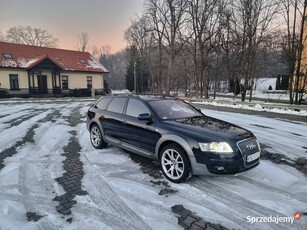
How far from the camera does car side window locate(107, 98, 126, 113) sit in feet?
18.8

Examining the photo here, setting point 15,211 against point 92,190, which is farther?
point 92,190

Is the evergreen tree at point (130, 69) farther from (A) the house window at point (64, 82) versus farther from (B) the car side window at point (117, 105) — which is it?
(B) the car side window at point (117, 105)

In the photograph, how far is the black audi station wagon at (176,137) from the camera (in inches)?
150

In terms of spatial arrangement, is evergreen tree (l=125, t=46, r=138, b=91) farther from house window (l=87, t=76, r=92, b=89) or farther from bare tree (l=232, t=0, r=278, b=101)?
bare tree (l=232, t=0, r=278, b=101)

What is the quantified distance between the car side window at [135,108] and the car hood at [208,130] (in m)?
0.74

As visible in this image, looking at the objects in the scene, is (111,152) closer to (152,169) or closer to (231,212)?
(152,169)

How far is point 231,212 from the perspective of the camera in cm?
A: 329

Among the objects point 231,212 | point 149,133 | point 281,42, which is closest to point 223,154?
point 231,212

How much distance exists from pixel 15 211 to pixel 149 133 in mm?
2591

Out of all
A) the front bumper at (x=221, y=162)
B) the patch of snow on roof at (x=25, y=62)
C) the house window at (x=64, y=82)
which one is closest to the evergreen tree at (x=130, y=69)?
the house window at (x=64, y=82)

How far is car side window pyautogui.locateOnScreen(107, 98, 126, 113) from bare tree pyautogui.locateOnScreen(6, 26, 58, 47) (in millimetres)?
71638

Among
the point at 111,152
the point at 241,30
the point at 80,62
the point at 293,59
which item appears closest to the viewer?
the point at 111,152

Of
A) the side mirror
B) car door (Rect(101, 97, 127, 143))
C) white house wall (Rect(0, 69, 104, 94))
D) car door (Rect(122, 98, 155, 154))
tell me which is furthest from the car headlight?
white house wall (Rect(0, 69, 104, 94))

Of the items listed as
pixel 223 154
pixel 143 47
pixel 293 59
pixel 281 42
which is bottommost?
pixel 223 154
